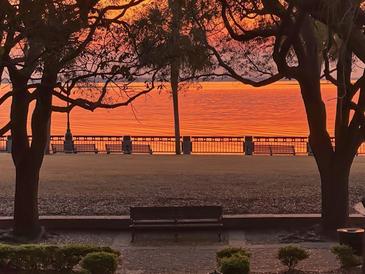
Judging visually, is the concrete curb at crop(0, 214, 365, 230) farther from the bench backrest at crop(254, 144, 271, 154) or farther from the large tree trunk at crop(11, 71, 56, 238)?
the bench backrest at crop(254, 144, 271, 154)

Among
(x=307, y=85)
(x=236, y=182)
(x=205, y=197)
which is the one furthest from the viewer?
(x=236, y=182)

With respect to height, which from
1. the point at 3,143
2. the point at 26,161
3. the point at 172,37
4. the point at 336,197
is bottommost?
the point at 336,197

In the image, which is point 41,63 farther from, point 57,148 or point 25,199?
point 57,148

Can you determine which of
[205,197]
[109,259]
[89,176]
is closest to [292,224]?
[205,197]

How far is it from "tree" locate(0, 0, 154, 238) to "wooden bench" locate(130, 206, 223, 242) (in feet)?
7.26

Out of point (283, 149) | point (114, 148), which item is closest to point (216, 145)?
point (114, 148)

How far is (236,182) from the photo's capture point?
72.3 feet

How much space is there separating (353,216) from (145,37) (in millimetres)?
6297

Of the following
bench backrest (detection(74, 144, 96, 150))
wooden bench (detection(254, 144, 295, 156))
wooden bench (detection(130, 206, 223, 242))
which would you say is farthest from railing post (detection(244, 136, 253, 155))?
wooden bench (detection(130, 206, 223, 242))

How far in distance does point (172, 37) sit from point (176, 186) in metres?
8.78

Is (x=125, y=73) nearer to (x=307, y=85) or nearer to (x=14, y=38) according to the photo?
(x=14, y=38)

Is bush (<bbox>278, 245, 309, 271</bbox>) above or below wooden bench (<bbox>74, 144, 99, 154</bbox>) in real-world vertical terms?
below

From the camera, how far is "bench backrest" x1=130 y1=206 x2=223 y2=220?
1397 cm

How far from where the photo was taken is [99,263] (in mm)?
8578
